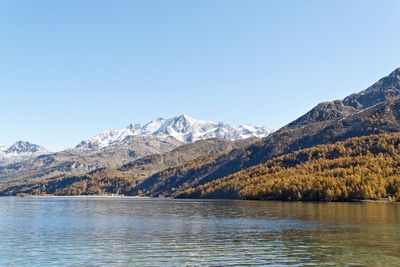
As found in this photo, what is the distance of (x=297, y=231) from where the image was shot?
101 m

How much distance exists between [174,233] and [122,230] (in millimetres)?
14203

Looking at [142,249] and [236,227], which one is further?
[236,227]

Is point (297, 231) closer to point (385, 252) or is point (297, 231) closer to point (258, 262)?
point (385, 252)

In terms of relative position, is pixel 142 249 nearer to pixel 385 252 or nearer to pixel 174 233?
pixel 174 233

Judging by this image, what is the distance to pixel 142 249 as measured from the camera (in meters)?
75.3

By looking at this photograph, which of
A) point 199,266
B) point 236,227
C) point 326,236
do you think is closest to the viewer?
point 199,266

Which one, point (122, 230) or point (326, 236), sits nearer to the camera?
point (326, 236)

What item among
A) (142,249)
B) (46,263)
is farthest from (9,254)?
(142,249)

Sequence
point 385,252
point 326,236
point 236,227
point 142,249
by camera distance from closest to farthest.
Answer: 1. point 385,252
2. point 142,249
3. point 326,236
4. point 236,227

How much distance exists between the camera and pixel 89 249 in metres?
75.4

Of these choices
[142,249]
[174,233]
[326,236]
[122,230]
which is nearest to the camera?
[142,249]

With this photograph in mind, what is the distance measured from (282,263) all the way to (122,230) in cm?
5379

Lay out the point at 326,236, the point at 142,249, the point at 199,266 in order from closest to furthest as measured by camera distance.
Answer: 1. the point at 199,266
2. the point at 142,249
3. the point at 326,236

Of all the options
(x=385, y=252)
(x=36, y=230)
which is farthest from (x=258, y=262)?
(x=36, y=230)
